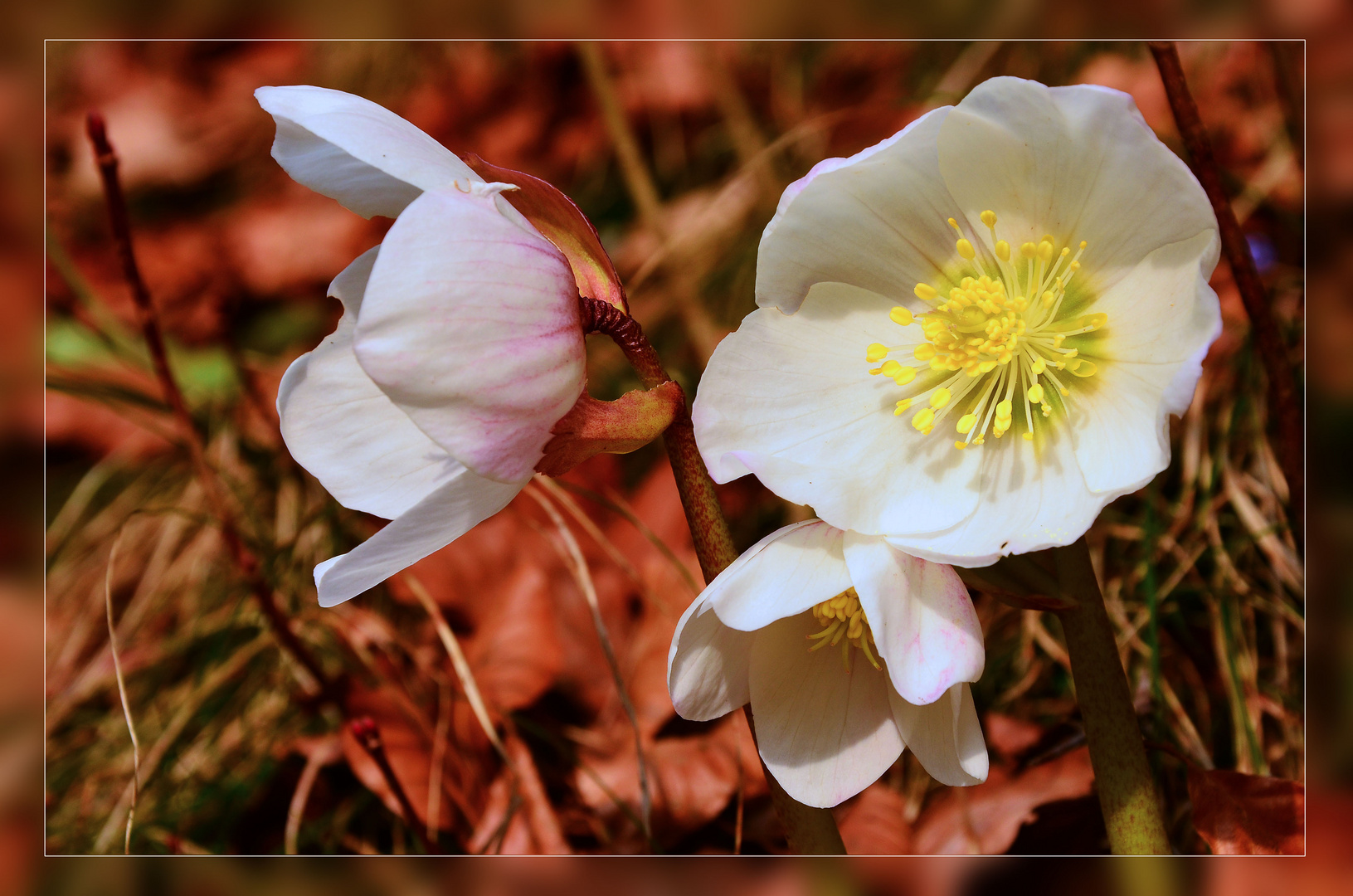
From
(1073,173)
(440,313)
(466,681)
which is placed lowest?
(466,681)

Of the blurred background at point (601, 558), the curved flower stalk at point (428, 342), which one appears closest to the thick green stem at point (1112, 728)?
the blurred background at point (601, 558)

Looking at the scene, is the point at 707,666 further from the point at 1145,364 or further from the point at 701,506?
the point at 1145,364

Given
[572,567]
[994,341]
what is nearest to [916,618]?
[994,341]

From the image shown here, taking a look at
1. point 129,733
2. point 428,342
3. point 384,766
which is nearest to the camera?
point 428,342

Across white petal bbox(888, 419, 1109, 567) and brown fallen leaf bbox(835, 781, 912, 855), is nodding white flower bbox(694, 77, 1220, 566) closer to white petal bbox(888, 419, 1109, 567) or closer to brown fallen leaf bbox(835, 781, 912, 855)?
white petal bbox(888, 419, 1109, 567)

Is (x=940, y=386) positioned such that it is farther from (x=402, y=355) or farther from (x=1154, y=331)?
(x=402, y=355)

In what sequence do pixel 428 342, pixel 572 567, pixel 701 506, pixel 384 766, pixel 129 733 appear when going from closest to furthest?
1. pixel 428 342
2. pixel 701 506
3. pixel 384 766
4. pixel 129 733
5. pixel 572 567

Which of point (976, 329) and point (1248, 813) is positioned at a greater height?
point (976, 329)

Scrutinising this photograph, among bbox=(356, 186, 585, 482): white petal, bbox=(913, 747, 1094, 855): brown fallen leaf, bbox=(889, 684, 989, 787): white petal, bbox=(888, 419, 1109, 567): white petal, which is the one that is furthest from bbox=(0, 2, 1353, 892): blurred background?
bbox=(356, 186, 585, 482): white petal

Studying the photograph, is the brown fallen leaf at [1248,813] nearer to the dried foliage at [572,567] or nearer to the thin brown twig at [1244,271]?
the dried foliage at [572,567]
